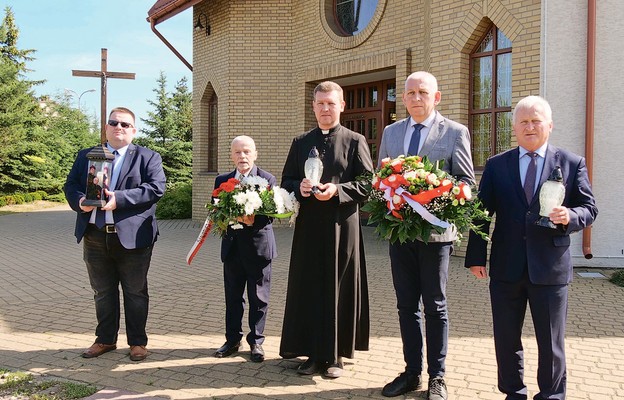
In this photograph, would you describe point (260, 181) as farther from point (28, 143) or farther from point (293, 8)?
point (28, 143)

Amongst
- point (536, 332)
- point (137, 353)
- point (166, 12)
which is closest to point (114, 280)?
point (137, 353)

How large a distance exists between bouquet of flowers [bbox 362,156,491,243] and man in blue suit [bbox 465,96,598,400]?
0.66 ft

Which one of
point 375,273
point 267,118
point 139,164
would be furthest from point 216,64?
point 139,164

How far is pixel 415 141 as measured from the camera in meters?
4.12

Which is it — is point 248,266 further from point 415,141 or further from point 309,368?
point 415,141

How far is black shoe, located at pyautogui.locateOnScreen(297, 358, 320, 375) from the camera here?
179 inches

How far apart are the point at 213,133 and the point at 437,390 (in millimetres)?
14284

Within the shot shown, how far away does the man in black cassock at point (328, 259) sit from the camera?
4465 millimetres

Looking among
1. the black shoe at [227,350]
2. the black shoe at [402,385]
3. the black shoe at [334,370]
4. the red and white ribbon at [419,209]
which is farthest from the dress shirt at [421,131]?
the black shoe at [227,350]

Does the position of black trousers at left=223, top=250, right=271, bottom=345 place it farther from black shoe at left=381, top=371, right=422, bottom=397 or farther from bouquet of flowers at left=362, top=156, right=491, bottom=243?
bouquet of flowers at left=362, top=156, right=491, bottom=243

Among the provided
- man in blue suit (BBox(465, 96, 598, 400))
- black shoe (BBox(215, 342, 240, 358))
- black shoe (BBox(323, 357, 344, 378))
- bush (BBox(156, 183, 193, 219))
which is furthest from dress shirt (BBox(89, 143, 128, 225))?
bush (BBox(156, 183, 193, 219))

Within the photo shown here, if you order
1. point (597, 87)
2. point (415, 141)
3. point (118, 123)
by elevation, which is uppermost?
point (597, 87)

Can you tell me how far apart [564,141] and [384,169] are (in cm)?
671

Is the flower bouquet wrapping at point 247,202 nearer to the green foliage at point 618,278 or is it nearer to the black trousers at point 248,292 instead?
the black trousers at point 248,292
